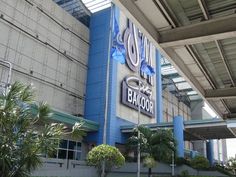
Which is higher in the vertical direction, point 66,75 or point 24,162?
point 66,75

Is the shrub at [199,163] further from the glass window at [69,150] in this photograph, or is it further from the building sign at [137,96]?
the glass window at [69,150]

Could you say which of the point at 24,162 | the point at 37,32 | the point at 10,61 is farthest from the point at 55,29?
the point at 24,162

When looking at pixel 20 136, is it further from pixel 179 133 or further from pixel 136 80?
pixel 136 80

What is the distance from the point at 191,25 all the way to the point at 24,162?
8717 mm

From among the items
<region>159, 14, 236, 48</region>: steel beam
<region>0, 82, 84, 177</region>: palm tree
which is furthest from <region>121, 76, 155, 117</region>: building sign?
<region>159, 14, 236, 48</region>: steel beam

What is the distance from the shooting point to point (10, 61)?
29.9 metres

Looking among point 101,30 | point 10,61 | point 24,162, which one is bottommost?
point 24,162

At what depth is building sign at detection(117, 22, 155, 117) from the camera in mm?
40250

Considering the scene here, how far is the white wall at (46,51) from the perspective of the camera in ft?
100

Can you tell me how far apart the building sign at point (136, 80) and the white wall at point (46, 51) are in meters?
5.51

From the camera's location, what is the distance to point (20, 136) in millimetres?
12766

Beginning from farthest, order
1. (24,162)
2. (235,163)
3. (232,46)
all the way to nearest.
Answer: (235,163) < (24,162) < (232,46)

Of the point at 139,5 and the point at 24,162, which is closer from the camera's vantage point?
the point at 139,5

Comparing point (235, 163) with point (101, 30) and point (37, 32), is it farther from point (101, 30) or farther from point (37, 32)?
point (37, 32)
